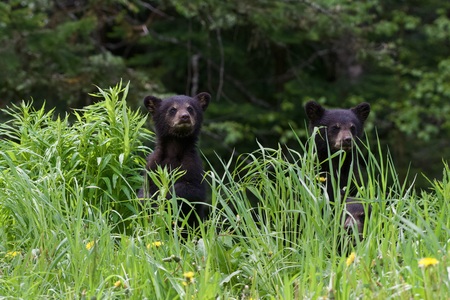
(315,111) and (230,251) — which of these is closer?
(230,251)

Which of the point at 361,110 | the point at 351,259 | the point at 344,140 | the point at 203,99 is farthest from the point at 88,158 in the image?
the point at 351,259

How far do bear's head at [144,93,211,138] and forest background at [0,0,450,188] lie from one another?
4221 millimetres

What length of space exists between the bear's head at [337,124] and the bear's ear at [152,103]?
115 cm

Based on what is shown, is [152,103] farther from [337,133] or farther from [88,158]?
[337,133]

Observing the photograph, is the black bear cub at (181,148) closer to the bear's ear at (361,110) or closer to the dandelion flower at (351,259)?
the bear's ear at (361,110)

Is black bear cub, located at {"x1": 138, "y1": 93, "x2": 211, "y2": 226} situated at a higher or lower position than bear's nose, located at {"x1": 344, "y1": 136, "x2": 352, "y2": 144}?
lower

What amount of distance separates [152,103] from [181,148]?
2.00ft

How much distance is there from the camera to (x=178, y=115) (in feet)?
22.0

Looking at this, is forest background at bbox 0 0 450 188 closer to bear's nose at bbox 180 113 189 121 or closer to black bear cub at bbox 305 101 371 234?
bear's nose at bbox 180 113 189 121

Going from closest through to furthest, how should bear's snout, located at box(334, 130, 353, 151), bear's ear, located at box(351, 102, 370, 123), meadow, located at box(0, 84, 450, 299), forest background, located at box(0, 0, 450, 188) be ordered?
meadow, located at box(0, 84, 450, 299) < bear's snout, located at box(334, 130, 353, 151) < bear's ear, located at box(351, 102, 370, 123) < forest background, located at box(0, 0, 450, 188)

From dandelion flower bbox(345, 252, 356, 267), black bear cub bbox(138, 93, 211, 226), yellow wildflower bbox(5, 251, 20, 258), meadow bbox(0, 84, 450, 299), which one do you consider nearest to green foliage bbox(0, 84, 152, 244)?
meadow bbox(0, 84, 450, 299)

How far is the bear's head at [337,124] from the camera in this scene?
6.63 metres

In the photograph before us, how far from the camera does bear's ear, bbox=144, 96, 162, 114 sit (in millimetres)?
7109

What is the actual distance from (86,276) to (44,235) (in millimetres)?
640
